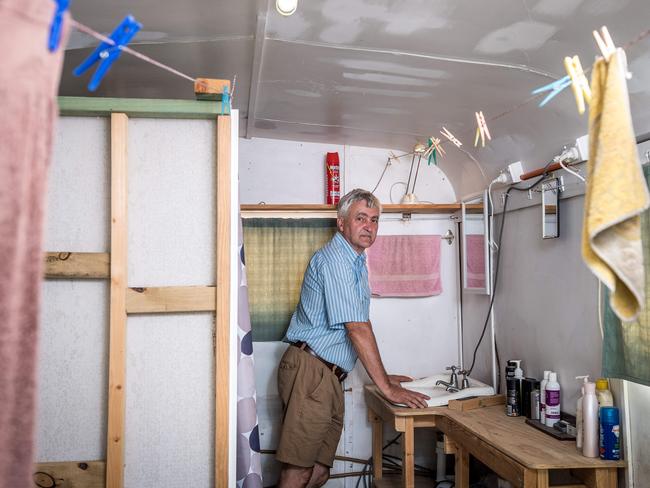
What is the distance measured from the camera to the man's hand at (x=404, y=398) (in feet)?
9.18

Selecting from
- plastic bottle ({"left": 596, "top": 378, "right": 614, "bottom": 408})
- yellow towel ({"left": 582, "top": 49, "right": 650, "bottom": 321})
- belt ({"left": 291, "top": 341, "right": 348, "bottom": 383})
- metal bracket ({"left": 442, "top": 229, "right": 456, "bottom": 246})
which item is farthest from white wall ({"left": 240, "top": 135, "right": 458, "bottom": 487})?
yellow towel ({"left": 582, "top": 49, "right": 650, "bottom": 321})

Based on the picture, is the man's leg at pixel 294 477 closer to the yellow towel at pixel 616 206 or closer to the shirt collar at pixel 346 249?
the shirt collar at pixel 346 249

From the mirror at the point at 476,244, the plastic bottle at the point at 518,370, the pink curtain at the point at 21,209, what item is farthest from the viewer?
the mirror at the point at 476,244

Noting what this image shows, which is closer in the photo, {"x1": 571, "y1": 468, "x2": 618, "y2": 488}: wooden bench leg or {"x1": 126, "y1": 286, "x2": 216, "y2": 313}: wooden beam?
{"x1": 126, "y1": 286, "x2": 216, "y2": 313}: wooden beam

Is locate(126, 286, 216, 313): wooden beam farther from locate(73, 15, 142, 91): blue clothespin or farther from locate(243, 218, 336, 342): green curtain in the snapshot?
locate(243, 218, 336, 342): green curtain

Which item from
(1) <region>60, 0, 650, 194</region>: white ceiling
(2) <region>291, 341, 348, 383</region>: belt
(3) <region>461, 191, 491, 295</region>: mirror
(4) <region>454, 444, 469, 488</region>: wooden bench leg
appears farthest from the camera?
(3) <region>461, 191, 491, 295</region>: mirror

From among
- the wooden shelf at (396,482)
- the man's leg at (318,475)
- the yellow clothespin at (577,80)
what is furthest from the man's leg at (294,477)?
the yellow clothespin at (577,80)

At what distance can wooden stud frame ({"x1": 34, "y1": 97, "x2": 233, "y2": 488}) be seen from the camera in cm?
173

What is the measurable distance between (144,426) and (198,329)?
33 centimetres

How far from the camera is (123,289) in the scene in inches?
69.1

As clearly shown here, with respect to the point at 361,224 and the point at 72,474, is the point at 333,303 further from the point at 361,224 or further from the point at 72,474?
the point at 72,474

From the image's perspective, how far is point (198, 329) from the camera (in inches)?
71.5

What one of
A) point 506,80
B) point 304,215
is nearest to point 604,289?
point 506,80

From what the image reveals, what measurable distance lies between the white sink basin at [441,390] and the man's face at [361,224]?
2.72 ft
